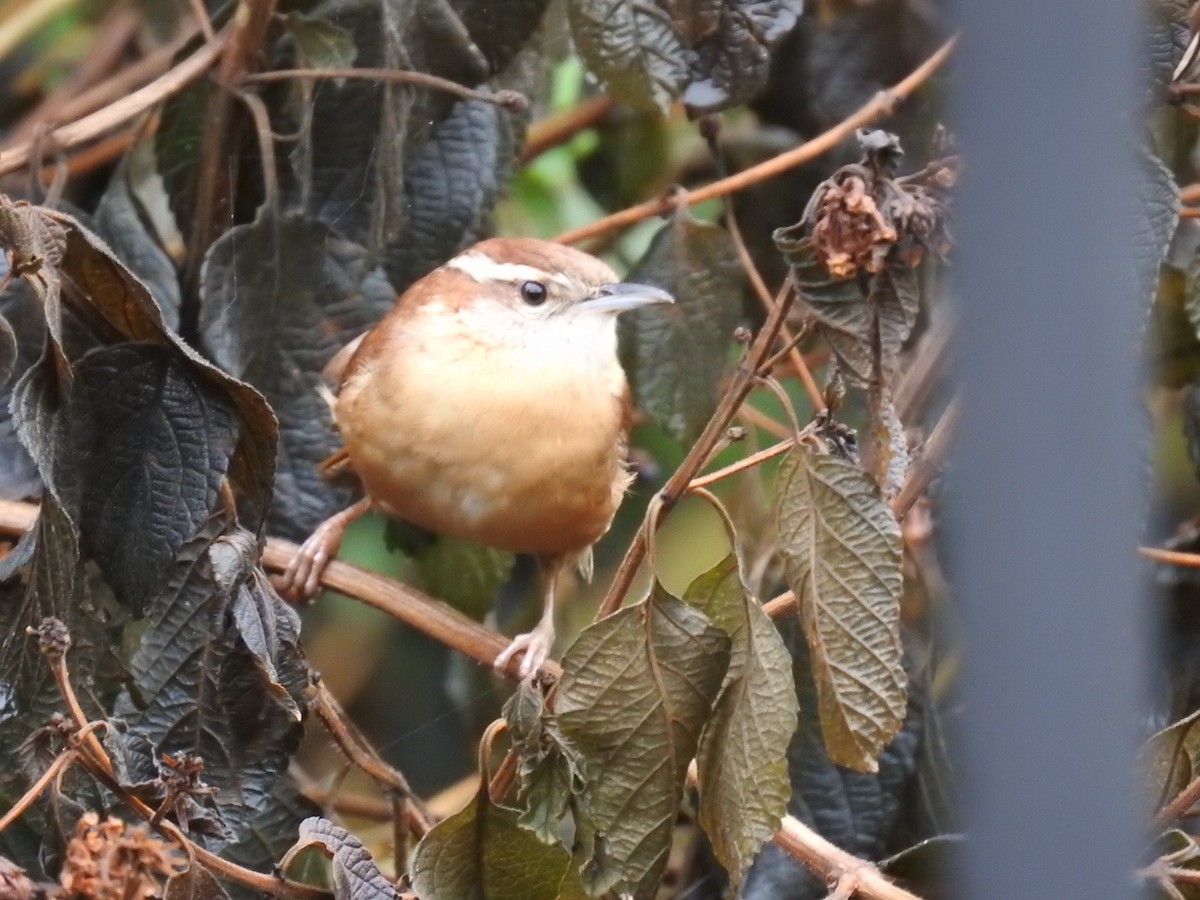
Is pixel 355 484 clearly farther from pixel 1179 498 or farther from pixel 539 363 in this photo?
pixel 1179 498

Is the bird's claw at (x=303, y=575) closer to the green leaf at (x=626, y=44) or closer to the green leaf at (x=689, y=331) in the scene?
the green leaf at (x=689, y=331)

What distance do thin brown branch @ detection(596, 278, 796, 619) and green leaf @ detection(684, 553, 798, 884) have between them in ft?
0.37

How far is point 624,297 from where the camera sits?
8.56ft

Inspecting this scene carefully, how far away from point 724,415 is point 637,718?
1.25 ft

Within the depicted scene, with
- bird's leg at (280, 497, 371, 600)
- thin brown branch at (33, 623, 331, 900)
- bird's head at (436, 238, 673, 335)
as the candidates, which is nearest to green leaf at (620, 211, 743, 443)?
bird's head at (436, 238, 673, 335)

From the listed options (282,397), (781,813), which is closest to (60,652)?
(781,813)

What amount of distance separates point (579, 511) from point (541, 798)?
0.99 m

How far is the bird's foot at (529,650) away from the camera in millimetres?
2264

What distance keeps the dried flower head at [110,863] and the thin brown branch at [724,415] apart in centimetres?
58

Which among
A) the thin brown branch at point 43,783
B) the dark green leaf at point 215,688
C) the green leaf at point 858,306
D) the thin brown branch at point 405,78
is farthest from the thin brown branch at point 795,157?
the thin brown branch at point 43,783

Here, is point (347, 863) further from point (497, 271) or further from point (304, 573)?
point (497, 271)

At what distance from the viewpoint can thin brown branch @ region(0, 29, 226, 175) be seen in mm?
2391

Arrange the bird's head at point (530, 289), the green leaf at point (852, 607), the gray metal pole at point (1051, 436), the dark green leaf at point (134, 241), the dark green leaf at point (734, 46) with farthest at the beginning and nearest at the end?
the bird's head at point (530, 289) → the dark green leaf at point (134, 241) → the dark green leaf at point (734, 46) → the green leaf at point (852, 607) → the gray metal pole at point (1051, 436)

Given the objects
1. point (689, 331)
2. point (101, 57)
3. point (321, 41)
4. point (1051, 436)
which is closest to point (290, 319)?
point (321, 41)
